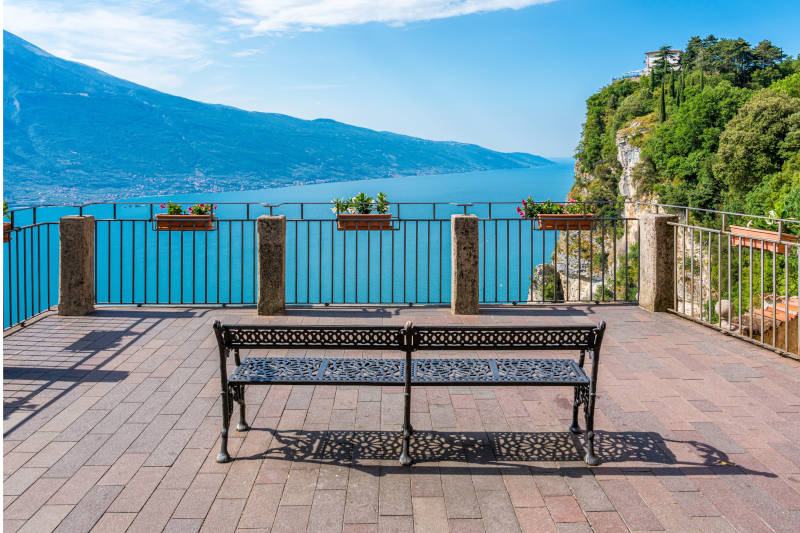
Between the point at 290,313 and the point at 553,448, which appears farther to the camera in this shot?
the point at 290,313

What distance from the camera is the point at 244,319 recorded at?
7.39 metres

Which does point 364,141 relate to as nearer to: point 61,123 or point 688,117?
point 61,123

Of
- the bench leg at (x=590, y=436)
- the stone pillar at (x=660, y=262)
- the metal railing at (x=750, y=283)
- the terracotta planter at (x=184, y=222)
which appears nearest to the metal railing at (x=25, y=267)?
the terracotta planter at (x=184, y=222)

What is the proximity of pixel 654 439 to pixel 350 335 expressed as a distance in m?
2.04

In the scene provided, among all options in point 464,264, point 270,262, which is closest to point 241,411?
point 270,262

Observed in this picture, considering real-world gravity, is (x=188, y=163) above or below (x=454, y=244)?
above

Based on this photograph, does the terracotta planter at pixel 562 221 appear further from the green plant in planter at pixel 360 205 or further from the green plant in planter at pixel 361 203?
the green plant in planter at pixel 361 203

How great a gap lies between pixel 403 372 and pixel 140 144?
14935 cm

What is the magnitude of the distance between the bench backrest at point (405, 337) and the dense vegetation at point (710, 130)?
1007 inches

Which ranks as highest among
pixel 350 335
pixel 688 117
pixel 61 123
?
pixel 61 123

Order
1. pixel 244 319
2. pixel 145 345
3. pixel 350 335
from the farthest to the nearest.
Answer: pixel 244 319 → pixel 145 345 → pixel 350 335

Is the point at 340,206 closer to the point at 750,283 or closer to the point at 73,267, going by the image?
the point at 73,267

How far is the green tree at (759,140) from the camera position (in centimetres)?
4843

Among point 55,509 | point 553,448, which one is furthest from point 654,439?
point 55,509
